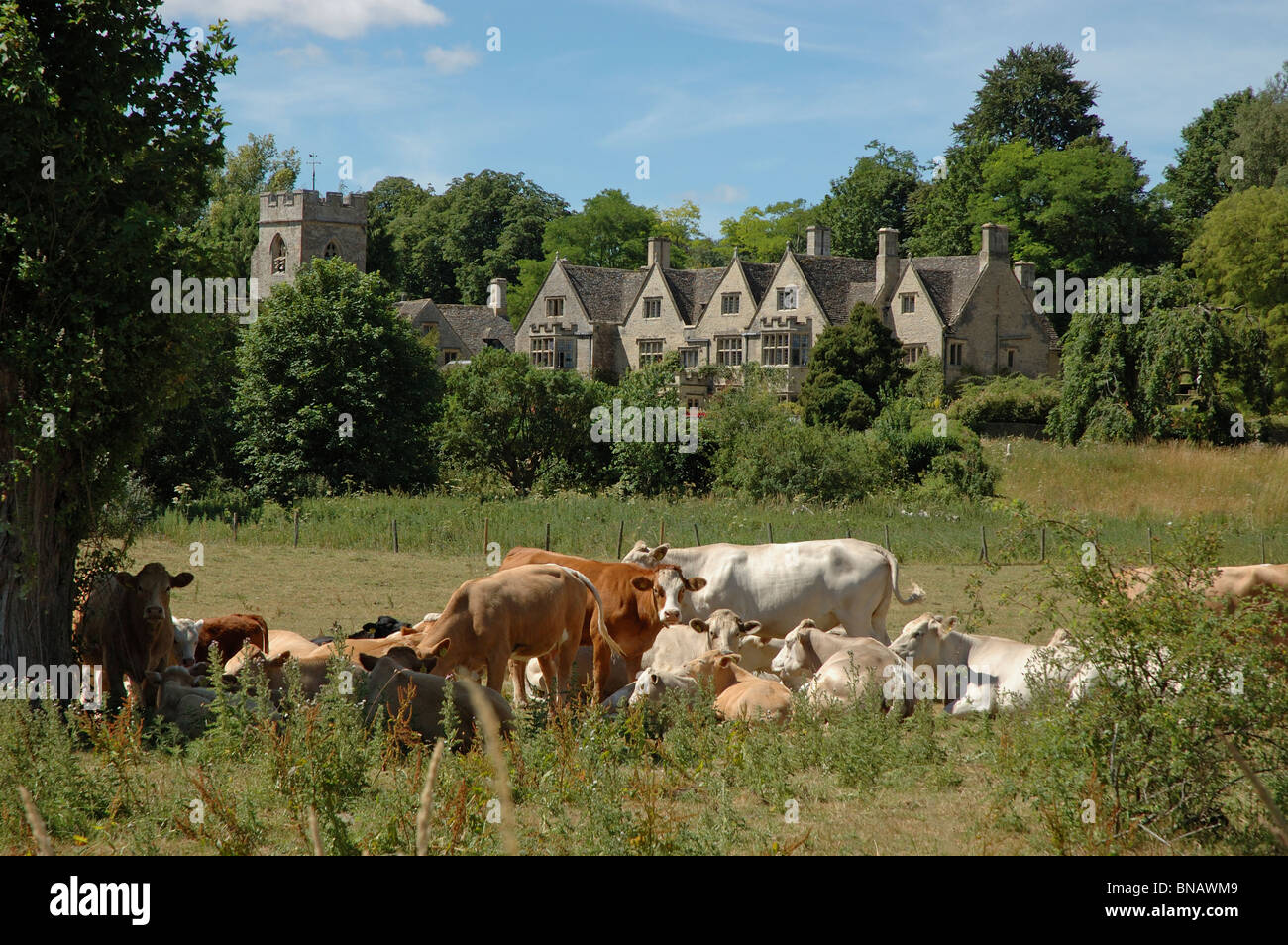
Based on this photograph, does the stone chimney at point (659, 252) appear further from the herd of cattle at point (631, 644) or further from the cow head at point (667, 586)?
the cow head at point (667, 586)

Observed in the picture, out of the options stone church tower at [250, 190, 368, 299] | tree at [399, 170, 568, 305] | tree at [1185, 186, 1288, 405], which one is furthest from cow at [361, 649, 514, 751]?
tree at [399, 170, 568, 305]

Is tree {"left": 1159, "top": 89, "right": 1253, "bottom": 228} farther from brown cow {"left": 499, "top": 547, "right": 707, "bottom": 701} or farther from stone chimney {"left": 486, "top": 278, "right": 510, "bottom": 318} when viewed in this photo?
brown cow {"left": 499, "top": 547, "right": 707, "bottom": 701}

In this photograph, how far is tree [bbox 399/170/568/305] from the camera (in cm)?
10062

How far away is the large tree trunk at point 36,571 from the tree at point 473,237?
9056 cm

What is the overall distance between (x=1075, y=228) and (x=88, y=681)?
73787mm

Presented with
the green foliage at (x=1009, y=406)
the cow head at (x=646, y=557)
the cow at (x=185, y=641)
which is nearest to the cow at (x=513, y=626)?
the cow head at (x=646, y=557)

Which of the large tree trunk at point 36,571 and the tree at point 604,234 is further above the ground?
the tree at point 604,234

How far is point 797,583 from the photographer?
50.5ft

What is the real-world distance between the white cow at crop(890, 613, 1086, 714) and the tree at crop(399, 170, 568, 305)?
3534 inches

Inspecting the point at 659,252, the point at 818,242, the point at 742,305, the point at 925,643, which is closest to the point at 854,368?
the point at 742,305

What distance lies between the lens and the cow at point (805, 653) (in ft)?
41.5

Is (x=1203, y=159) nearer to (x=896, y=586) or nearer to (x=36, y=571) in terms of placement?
(x=896, y=586)
